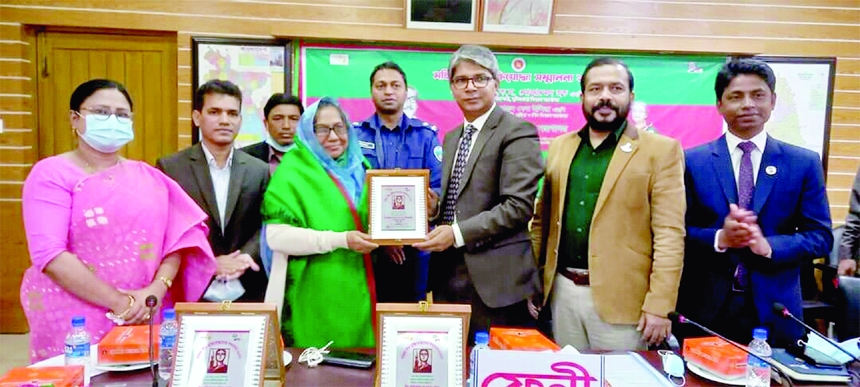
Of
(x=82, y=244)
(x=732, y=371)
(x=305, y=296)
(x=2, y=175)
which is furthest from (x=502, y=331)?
(x=2, y=175)

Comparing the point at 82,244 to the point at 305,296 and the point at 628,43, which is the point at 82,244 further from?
the point at 628,43

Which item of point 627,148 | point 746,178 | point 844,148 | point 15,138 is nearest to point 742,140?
point 746,178

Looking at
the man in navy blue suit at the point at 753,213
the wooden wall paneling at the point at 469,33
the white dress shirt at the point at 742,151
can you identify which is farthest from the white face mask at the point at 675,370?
the wooden wall paneling at the point at 469,33

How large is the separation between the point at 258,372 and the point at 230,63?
310 centimetres

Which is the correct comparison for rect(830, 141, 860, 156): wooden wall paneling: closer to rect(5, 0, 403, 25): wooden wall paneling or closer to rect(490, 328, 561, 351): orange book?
rect(5, 0, 403, 25): wooden wall paneling

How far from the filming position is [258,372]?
133 centimetres

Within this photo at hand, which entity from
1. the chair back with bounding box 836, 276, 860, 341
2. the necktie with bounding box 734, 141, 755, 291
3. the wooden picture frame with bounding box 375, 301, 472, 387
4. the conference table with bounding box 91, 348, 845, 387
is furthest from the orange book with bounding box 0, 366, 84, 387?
the chair back with bounding box 836, 276, 860, 341

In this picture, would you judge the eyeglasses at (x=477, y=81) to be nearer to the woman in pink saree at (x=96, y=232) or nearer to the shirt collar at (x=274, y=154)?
the woman in pink saree at (x=96, y=232)


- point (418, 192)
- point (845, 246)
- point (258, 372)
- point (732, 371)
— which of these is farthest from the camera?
point (845, 246)

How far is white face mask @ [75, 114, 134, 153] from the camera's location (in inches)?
79.4

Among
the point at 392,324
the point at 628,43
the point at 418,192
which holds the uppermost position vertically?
the point at 628,43

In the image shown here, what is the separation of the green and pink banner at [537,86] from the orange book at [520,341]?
2.58 m

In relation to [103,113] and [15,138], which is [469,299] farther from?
[15,138]

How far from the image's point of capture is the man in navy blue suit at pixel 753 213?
205 cm
